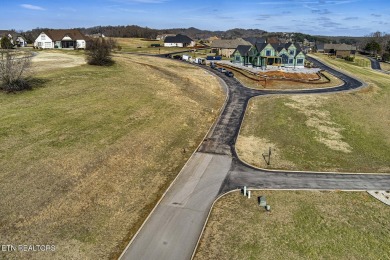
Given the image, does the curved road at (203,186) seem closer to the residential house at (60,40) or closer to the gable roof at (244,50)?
the gable roof at (244,50)

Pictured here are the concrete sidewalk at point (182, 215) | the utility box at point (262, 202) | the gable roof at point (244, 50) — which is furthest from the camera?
the gable roof at point (244, 50)

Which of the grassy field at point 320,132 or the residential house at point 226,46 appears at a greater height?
the residential house at point 226,46

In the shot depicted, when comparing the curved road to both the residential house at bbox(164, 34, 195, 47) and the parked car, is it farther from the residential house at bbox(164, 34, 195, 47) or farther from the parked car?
the residential house at bbox(164, 34, 195, 47)

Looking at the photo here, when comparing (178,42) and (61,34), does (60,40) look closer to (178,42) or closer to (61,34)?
(61,34)

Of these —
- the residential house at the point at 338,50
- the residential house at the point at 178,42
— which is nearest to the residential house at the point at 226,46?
the residential house at the point at 178,42

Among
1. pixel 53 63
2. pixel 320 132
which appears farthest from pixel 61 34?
pixel 320 132

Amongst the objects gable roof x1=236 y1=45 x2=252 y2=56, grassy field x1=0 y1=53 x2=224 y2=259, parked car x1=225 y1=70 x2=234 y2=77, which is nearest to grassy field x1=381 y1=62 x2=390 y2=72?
gable roof x1=236 y1=45 x2=252 y2=56

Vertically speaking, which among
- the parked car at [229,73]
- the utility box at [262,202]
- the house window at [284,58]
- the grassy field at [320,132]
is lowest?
the utility box at [262,202]
